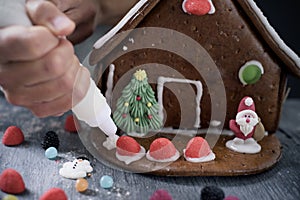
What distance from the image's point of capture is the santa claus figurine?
43.7 inches

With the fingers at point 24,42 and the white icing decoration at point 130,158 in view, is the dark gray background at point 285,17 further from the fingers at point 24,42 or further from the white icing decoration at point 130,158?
the fingers at point 24,42

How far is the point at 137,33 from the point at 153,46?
0.04 meters

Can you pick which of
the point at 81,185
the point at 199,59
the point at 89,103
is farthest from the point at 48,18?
the point at 199,59

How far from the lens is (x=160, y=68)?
117 cm

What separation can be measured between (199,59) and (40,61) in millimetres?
420

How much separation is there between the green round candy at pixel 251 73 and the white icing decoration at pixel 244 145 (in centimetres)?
13

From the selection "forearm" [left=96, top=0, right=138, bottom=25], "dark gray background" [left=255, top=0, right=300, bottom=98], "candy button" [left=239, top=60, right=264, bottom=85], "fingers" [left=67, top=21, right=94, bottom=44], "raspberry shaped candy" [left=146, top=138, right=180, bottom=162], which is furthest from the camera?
"dark gray background" [left=255, top=0, right=300, bottom=98]

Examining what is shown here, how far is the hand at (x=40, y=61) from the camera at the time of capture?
0.81 metres

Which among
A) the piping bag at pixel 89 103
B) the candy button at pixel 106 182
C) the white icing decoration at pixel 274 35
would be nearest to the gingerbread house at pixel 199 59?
the white icing decoration at pixel 274 35

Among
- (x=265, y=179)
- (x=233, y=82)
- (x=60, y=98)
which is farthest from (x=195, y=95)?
(x=60, y=98)

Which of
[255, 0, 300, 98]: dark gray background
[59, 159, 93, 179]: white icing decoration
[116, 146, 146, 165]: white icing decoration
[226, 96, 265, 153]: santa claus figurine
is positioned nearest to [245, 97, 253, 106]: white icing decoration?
[226, 96, 265, 153]: santa claus figurine

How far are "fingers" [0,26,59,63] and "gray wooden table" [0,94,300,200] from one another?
0.84ft

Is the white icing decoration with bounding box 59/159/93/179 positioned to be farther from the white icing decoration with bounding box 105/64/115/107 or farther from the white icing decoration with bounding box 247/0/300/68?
the white icing decoration with bounding box 247/0/300/68

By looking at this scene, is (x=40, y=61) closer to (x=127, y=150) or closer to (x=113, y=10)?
(x=127, y=150)
